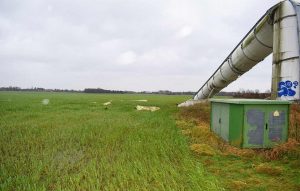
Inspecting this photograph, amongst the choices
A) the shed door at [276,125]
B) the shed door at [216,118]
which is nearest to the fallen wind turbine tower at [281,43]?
the shed door at [216,118]

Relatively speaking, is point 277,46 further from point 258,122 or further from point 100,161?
point 100,161

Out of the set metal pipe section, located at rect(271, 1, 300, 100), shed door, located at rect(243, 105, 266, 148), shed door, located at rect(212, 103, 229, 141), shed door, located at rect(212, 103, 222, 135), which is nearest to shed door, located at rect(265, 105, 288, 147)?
shed door, located at rect(243, 105, 266, 148)

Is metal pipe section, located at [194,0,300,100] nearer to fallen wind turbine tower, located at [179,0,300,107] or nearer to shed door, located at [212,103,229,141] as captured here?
fallen wind turbine tower, located at [179,0,300,107]

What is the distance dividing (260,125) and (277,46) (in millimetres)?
5813

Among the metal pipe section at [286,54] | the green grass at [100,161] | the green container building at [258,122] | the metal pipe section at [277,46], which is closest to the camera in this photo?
the green grass at [100,161]

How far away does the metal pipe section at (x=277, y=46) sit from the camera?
12.9m

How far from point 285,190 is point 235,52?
14.4 metres

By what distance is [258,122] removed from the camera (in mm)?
9352

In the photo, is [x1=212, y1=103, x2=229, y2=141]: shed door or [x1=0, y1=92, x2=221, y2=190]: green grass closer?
[x1=0, y1=92, x2=221, y2=190]: green grass

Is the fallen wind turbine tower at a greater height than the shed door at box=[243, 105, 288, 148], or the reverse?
the fallen wind turbine tower

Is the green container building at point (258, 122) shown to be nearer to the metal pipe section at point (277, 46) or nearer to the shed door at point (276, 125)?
the shed door at point (276, 125)

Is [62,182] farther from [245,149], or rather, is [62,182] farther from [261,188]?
[245,149]

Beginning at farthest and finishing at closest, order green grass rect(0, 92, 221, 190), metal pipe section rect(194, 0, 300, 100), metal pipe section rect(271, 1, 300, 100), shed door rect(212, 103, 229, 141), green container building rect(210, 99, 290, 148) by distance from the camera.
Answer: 1. metal pipe section rect(194, 0, 300, 100)
2. metal pipe section rect(271, 1, 300, 100)
3. shed door rect(212, 103, 229, 141)
4. green container building rect(210, 99, 290, 148)
5. green grass rect(0, 92, 221, 190)

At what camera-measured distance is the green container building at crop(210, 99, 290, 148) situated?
368 inches
